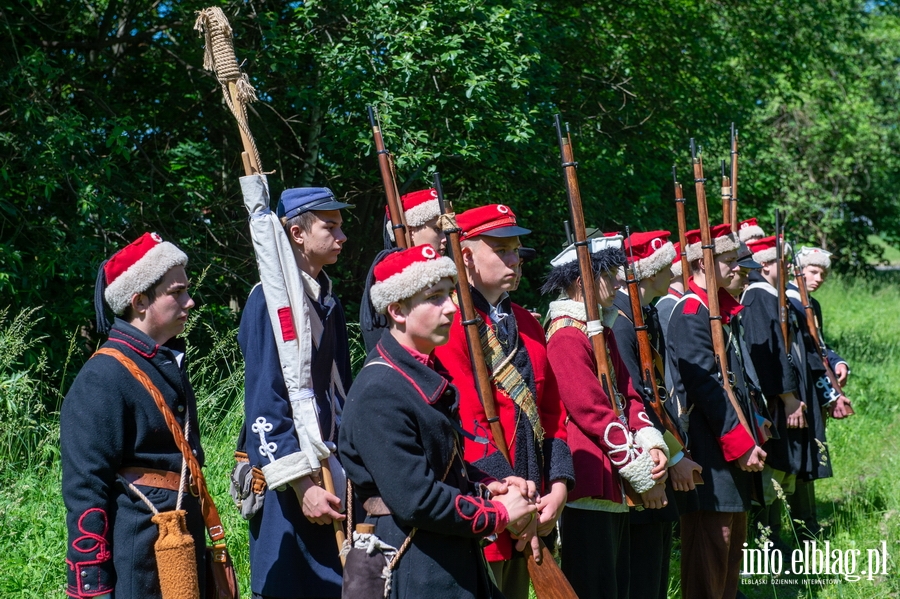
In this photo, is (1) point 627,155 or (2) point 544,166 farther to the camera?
(1) point 627,155

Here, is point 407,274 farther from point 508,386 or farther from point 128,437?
point 128,437

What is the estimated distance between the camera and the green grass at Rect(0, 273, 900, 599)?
4922mm

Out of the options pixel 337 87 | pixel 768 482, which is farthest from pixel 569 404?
pixel 337 87

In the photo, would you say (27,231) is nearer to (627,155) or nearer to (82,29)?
(82,29)

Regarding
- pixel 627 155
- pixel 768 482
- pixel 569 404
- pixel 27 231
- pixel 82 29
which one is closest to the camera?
pixel 569 404

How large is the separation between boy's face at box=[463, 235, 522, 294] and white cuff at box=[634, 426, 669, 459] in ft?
3.41

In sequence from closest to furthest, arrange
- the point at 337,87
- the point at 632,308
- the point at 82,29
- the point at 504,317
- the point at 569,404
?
the point at 504,317, the point at 569,404, the point at 632,308, the point at 337,87, the point at 82,29

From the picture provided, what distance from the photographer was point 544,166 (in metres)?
9.17

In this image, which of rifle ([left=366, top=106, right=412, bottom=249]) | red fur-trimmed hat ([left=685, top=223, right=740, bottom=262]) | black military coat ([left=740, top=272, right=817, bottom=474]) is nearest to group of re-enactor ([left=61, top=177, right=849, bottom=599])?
rifle ([left=366, top=106, right=412, bottom=249])

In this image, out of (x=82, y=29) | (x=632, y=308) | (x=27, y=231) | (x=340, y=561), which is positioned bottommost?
(x=340, y=561)

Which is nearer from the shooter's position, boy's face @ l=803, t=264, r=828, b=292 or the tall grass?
the tall grass

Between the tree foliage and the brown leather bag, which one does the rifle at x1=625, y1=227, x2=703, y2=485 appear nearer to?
the brown leather bag

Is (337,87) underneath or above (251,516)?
above

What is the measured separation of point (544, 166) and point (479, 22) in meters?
1.60
